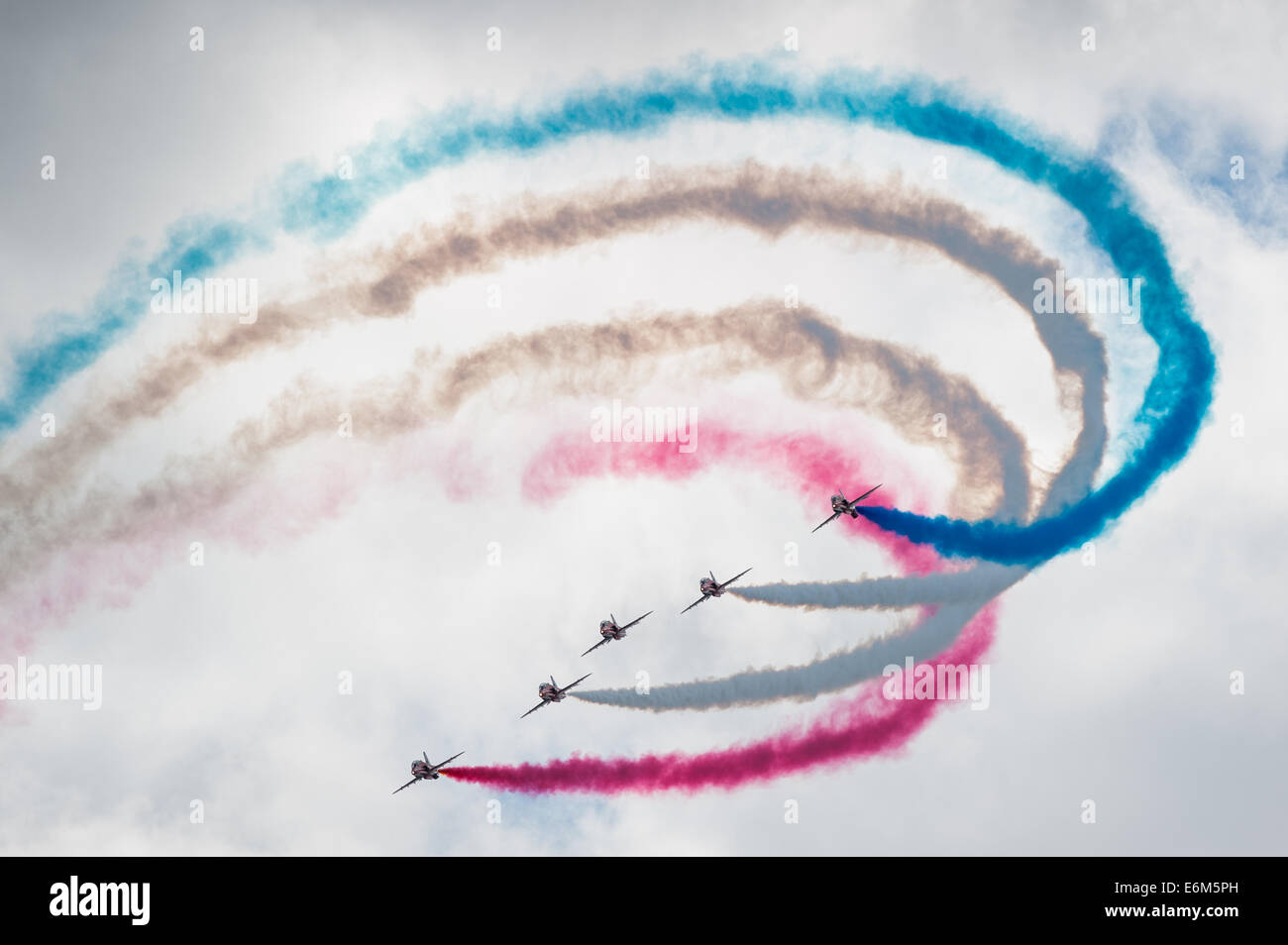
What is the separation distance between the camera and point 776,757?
8050cm

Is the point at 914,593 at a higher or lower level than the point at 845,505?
lower

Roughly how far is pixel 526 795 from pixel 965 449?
27249 mm

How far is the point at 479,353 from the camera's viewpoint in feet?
269

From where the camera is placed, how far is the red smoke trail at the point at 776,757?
80375mm

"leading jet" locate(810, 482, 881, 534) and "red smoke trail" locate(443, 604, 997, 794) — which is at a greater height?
"leading jet" locate(810, 482, 881, 534)

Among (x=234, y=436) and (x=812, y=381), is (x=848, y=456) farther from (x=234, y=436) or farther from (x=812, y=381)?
(x=234, y=436)

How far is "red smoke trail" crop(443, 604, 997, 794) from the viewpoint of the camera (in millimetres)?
80375

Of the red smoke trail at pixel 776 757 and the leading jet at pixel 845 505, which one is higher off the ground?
the leading jet at pixel 845 505
